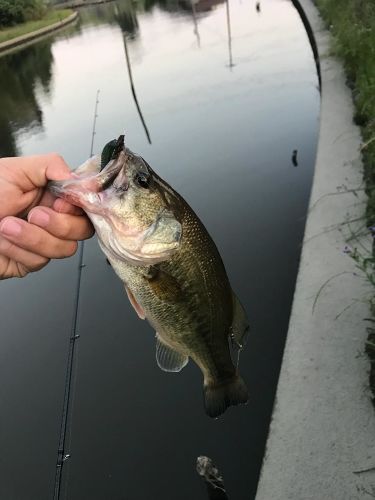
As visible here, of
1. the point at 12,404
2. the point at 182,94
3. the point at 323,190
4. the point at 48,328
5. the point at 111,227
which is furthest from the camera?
the point at 182,94

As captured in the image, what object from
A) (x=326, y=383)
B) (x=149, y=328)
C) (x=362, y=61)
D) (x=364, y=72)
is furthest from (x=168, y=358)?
(x=362, y=61)

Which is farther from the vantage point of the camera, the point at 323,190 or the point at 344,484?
the point at 323,190

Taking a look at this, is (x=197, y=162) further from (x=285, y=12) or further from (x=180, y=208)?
(x=285, y=12)

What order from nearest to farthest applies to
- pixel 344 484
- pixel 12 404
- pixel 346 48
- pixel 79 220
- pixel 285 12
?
pixel 79 220 → pixel 344 484 → pixel 12 404 → pixel 346 48 → pixel 285 12

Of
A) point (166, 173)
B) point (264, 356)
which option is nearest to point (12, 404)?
point (264, 356)

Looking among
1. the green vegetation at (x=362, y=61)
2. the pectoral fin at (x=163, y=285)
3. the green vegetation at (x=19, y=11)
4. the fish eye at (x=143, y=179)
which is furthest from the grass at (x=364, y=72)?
the green vegetation at (x=19, y=11)

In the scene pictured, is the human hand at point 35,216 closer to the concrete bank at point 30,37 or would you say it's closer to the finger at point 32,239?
the finger at point 32,239

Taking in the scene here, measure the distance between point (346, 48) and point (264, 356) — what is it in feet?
18.7

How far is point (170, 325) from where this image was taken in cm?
176

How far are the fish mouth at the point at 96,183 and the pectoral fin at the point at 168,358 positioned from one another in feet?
2.14

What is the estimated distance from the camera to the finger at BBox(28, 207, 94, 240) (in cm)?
165

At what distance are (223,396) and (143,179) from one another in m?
0.94

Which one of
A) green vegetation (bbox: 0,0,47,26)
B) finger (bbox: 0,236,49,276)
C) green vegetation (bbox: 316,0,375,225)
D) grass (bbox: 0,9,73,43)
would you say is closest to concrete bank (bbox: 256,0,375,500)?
green vegetation (bbox: 316,0,375,225)

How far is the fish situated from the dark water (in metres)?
1.73
